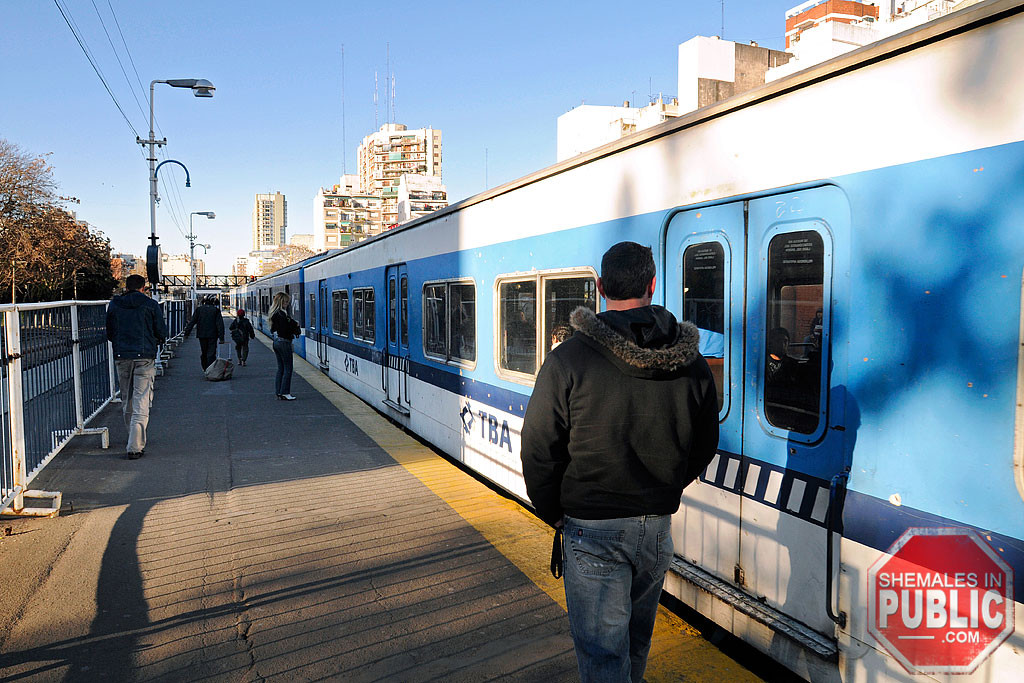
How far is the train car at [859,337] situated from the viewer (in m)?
2.38

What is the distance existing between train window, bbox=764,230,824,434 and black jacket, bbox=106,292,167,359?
22.2 ft

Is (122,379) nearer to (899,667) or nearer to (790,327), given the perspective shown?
(790,327)

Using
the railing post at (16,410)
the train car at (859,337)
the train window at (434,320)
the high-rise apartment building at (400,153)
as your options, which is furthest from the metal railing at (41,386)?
the high-rise apartment building at (400,153)

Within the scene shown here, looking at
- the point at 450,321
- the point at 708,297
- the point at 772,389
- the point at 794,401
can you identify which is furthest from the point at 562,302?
the point at 450,321

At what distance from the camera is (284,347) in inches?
493

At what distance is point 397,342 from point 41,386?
4407mm

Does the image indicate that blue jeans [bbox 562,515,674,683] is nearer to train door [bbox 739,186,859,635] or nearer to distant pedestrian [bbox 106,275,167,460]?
train door [bbox 739,186,859,635]

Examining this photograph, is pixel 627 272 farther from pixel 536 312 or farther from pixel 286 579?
pixel 286 579

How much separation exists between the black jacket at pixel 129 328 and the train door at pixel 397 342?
304 cm

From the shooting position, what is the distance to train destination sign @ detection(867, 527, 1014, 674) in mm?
2365

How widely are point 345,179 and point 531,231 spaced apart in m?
158

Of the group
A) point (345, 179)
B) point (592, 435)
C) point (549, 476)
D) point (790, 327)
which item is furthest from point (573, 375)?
point (345, 179)

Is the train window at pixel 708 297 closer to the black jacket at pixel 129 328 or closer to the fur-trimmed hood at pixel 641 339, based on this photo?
the fur-trimmed hood at pixel 641 339

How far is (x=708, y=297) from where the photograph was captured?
3.72m
